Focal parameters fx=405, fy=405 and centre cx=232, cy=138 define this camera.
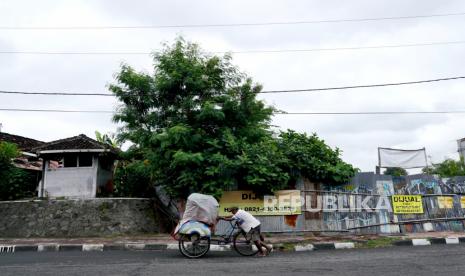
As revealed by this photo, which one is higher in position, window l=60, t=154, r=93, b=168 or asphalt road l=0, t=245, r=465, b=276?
window l=60, t=154, r=93, b=168

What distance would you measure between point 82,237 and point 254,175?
6.88m

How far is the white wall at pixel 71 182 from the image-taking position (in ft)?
62.8

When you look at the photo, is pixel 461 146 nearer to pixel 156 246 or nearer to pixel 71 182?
pixel 71 182

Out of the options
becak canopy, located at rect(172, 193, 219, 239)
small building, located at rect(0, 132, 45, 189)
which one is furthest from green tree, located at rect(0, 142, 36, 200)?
becak canopy, located at rect(172, 193, 219, 239)

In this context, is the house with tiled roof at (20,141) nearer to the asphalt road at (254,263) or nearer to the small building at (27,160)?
the small building at (27,160)

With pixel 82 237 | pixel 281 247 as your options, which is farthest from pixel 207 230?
pixel 82 237

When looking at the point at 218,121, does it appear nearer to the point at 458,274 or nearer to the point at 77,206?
the point at 77,206

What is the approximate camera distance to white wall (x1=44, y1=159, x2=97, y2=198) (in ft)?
62.8

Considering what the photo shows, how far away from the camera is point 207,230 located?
10.3 meters

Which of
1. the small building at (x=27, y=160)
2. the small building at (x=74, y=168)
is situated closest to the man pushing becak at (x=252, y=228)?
the small building at (x=74, y=168)

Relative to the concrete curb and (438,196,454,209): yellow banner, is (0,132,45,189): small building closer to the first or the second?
the concrete curb

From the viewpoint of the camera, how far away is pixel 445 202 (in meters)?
15.1

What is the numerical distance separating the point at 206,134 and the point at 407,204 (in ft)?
25.6

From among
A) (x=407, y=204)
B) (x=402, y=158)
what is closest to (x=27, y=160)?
(x=402, y=158)
